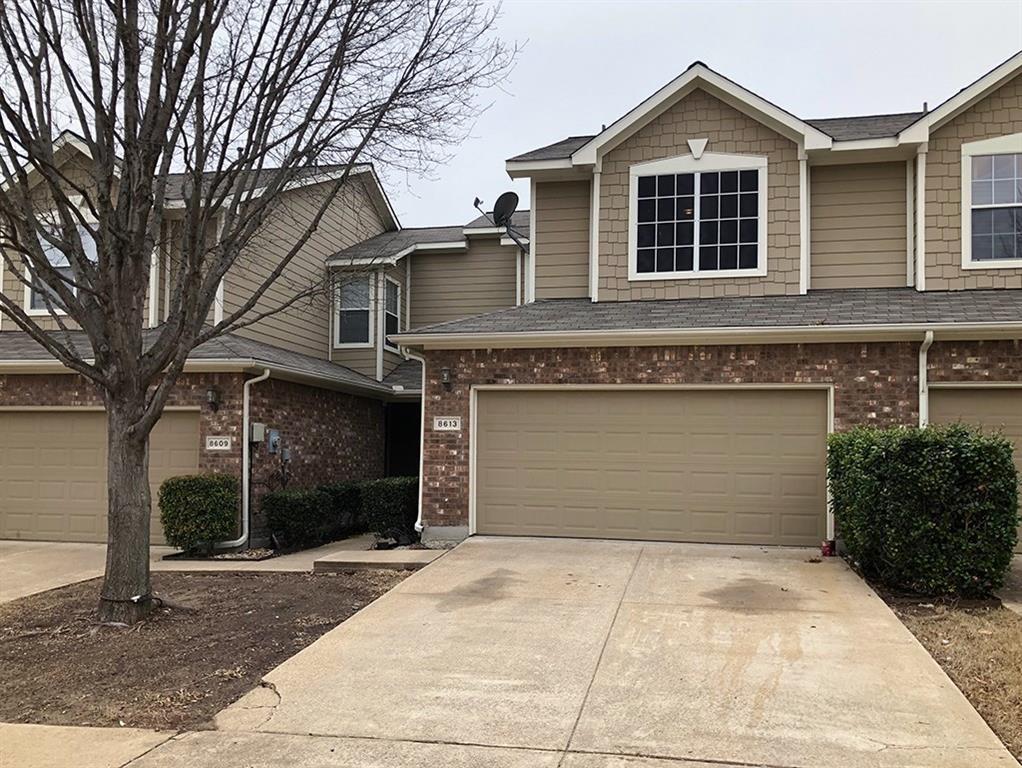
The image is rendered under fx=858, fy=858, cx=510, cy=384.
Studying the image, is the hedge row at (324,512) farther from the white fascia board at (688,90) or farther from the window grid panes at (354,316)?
the white fascia board at (688,90)

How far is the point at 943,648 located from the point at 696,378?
4.95 metres

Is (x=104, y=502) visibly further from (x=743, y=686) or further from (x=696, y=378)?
(x=743, y=686)

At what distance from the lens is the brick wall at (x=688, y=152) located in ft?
40.1

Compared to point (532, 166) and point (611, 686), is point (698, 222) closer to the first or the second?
point (532, 166)

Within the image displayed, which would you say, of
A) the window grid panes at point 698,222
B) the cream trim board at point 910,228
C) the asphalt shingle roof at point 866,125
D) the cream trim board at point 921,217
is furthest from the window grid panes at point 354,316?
the cream trim board at point 921,217

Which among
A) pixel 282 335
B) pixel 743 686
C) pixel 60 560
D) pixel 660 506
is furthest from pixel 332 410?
pixel 743 686

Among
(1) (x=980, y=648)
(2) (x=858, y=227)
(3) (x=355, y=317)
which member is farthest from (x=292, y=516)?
(2) (x=858, y=227)

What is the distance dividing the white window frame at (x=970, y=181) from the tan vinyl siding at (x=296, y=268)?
8995 mm

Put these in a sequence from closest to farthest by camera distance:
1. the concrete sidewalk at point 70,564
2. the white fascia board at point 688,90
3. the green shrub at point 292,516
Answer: the concrete sidewalk at point 70,564, the white fascia board at point 688,90, the green shrub at point 292,516

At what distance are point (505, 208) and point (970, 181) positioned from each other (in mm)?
8033

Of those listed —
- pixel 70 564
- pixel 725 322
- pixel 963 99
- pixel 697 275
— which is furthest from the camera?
pixel 697 275

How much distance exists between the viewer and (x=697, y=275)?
40.9ft

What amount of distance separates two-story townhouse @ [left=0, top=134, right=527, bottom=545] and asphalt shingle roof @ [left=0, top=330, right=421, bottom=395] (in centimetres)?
5

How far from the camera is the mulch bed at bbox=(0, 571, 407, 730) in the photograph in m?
5.56
